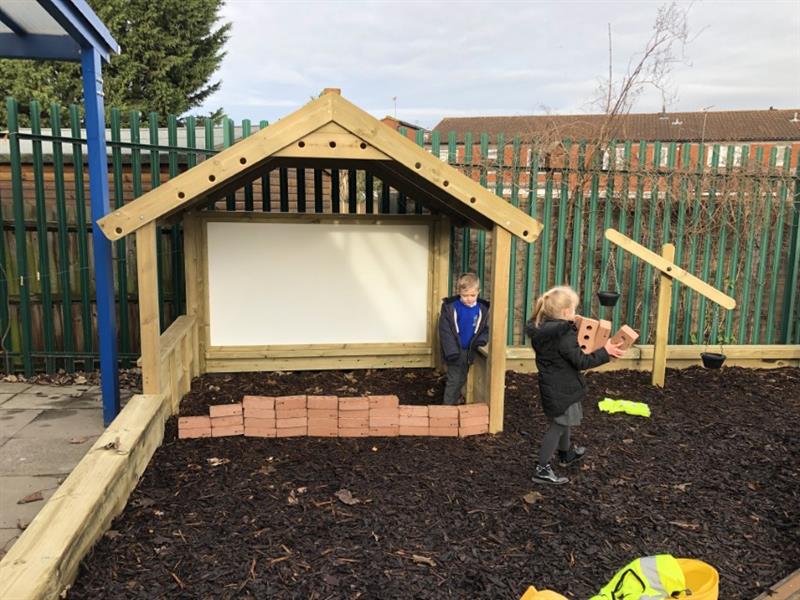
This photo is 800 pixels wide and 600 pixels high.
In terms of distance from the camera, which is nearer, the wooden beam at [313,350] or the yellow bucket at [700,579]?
the yellow bucket at [700,579]

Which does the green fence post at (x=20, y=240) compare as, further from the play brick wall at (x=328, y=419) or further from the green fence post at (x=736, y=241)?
the green fence post at (x=736, y=241)

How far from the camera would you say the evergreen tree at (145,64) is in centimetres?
2106

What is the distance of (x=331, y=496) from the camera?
3.71 metres

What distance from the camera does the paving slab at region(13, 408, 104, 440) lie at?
15.8ft

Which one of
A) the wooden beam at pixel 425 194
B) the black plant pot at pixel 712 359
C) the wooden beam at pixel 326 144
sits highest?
the wooden beam at pixel 326 144

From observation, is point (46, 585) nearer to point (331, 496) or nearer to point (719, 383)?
point (331, 496)

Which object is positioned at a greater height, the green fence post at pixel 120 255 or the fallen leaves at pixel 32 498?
the green fence post at pixel 120 255

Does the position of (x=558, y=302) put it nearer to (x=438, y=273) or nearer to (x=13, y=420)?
(x=438, y=273)

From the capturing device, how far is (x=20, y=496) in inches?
149

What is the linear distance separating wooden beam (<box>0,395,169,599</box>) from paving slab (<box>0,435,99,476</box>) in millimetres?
697

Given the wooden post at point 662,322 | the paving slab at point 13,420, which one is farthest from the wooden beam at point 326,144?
the wooden post at point 662,322

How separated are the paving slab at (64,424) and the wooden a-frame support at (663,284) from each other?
480 cm

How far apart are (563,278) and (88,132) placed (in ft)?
16.4

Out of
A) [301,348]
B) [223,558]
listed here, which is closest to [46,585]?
[223,558]
